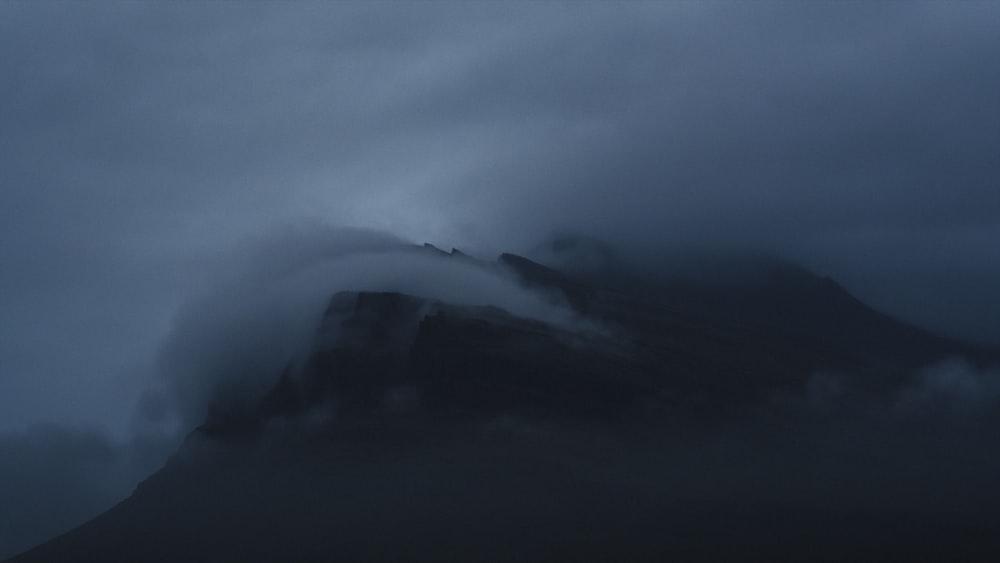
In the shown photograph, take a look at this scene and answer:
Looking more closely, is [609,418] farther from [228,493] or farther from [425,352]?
[228,493]

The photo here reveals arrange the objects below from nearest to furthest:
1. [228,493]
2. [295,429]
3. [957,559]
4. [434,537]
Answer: [957,559] → [434,537] → [228,493] → [295,429]

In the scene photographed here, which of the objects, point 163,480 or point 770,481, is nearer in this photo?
point 770,481

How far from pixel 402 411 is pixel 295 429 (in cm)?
1737

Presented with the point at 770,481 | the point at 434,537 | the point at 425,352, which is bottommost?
the point at 434,537

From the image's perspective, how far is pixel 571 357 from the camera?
192m

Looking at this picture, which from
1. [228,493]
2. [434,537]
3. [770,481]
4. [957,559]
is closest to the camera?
[957,559]

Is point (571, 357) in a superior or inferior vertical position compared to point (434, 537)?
superior

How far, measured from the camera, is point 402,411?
18150cm

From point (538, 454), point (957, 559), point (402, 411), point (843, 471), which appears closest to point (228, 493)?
point (402, 411)

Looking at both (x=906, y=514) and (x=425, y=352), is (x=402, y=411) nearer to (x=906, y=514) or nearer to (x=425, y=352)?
(x=425, y=352)

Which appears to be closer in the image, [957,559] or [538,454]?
[957,559]

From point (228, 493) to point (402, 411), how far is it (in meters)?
24.9

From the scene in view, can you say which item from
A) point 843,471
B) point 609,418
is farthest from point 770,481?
point 609,418

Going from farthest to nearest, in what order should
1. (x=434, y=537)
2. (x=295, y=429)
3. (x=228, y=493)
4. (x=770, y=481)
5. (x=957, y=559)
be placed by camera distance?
(x=295, y=429) < (x=228, y=493) < (x=770, y=481) < (x=434, y=537) < (x=957, y=559)
